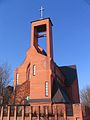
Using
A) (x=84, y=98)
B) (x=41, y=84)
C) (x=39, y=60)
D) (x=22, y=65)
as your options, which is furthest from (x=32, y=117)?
(x=84, y=98)

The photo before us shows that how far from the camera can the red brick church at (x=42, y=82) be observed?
90.4 ft

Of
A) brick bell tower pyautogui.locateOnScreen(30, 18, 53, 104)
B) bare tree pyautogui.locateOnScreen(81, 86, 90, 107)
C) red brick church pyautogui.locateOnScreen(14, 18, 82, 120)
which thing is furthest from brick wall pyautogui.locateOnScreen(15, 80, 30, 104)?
bare tree pyautogui.locateOnScreen(81, 86, 90, 107)

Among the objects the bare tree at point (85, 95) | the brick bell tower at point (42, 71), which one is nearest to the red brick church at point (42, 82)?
the brick bell tower at point (42, 71)

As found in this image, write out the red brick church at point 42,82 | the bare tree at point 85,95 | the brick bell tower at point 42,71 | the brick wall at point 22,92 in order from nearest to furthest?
the red brick church at point 42,82 → the brick bell tower at point 42,71 → the brick wall at point 22,92 → the bare tree at point 85,95

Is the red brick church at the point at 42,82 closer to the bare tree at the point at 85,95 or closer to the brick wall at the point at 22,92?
the brick wall at the point at 22,92

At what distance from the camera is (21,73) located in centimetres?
3778

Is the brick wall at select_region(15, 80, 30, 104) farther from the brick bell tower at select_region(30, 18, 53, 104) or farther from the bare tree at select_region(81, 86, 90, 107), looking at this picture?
the bare tree at select_region(81, 86, 90, 107)

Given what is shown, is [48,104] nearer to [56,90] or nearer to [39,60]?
[56,90]

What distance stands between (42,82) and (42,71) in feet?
6.44

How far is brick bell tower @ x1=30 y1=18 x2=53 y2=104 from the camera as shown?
32.0 m

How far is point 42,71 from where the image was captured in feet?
110

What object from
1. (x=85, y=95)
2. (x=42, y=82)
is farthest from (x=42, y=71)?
(x=85, y=95)

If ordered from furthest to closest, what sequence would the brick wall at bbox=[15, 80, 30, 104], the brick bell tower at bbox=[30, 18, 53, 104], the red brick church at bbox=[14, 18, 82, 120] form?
the brick wall at bbox=[15, 80, 30, 104] → the brick bell tower at bbox=[30, 18, 53, 104] → the red brick church at bbox=[14, 18, 82, 120]

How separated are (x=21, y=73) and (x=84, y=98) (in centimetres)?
3587
